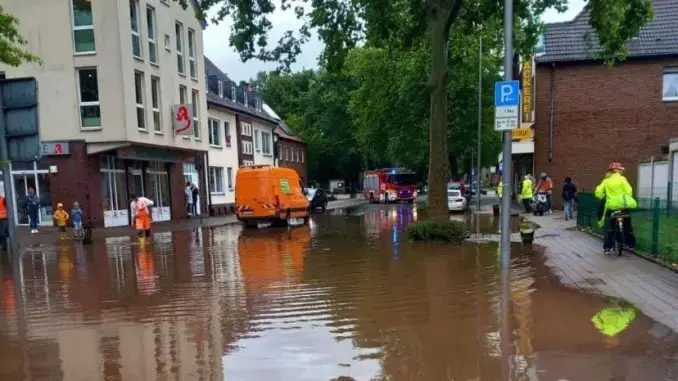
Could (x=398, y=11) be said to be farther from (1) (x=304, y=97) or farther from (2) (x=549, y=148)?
(1) (x=304, y=97)

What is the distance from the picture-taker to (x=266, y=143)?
42.8 metres

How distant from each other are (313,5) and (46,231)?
14176 mm

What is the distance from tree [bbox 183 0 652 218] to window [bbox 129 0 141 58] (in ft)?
35.6

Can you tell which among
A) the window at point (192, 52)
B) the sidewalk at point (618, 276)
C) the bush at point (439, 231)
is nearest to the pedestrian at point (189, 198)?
the window at point (192, 52)

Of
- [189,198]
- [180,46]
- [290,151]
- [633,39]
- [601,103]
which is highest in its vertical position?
[180,46]

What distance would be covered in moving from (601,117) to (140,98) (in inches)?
789

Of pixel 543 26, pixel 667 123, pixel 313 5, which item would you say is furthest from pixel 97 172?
pixel 667 123

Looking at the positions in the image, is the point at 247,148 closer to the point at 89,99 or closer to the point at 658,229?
the point at 89,99

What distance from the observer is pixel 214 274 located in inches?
390

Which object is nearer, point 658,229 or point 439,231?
point 658,229

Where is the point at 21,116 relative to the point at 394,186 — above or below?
above

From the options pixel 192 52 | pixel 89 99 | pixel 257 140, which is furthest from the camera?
pixel 257 140

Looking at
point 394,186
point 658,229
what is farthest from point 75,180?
point 394,186

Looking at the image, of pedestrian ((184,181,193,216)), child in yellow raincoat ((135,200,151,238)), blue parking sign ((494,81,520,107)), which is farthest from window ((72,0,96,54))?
blue parking sign ((494,81,520,107))
